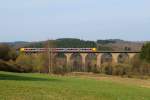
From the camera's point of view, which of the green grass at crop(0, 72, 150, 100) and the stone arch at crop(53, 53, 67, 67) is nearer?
the green grass at crop(0, 72, 150, 100)

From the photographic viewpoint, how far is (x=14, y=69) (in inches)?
2717

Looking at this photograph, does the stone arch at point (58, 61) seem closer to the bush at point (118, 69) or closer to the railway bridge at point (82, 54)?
the railway bridge at point (82, 54)

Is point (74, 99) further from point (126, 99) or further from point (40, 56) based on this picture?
point (40, 56)

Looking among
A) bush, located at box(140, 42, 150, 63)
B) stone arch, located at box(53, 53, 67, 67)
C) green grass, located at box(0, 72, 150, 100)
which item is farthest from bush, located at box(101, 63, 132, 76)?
green grass, located at box(0, 72, 150, 100)

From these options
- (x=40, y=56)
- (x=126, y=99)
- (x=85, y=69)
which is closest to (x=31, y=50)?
(x=85, y=69)

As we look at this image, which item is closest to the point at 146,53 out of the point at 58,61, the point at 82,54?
the point at 58,61

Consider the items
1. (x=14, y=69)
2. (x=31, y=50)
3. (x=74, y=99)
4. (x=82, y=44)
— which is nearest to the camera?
(x=74, y=99)

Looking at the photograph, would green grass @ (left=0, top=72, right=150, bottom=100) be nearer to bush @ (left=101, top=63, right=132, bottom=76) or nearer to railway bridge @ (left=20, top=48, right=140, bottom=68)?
bush @ (left=101, top=63, right=132, bottom=76)

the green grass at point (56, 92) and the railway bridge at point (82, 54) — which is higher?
the green grass at point (56, 92)

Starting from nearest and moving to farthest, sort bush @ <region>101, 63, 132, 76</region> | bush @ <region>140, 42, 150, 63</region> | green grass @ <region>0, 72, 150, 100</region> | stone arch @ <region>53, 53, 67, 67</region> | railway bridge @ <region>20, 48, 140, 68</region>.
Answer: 1. green grass @ <region>0, 72, 150, 100</region>
2. stone arch @ <region>53, 53, 67, 67</region>
3. bush @ <region>101, 63, 132, 76</region>
4. bush @ <region>140, 42, 150, 63</region>
5. railway bridge @ <region>20, 48, 140, 68</region>

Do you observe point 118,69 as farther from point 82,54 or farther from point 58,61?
point 82,54

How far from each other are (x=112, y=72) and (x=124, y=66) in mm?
3054

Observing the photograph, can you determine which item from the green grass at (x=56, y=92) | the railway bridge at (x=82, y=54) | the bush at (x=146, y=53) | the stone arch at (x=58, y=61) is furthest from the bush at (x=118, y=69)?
the green grass at (x=56, y=92)

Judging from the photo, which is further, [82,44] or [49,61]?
[82,44]
